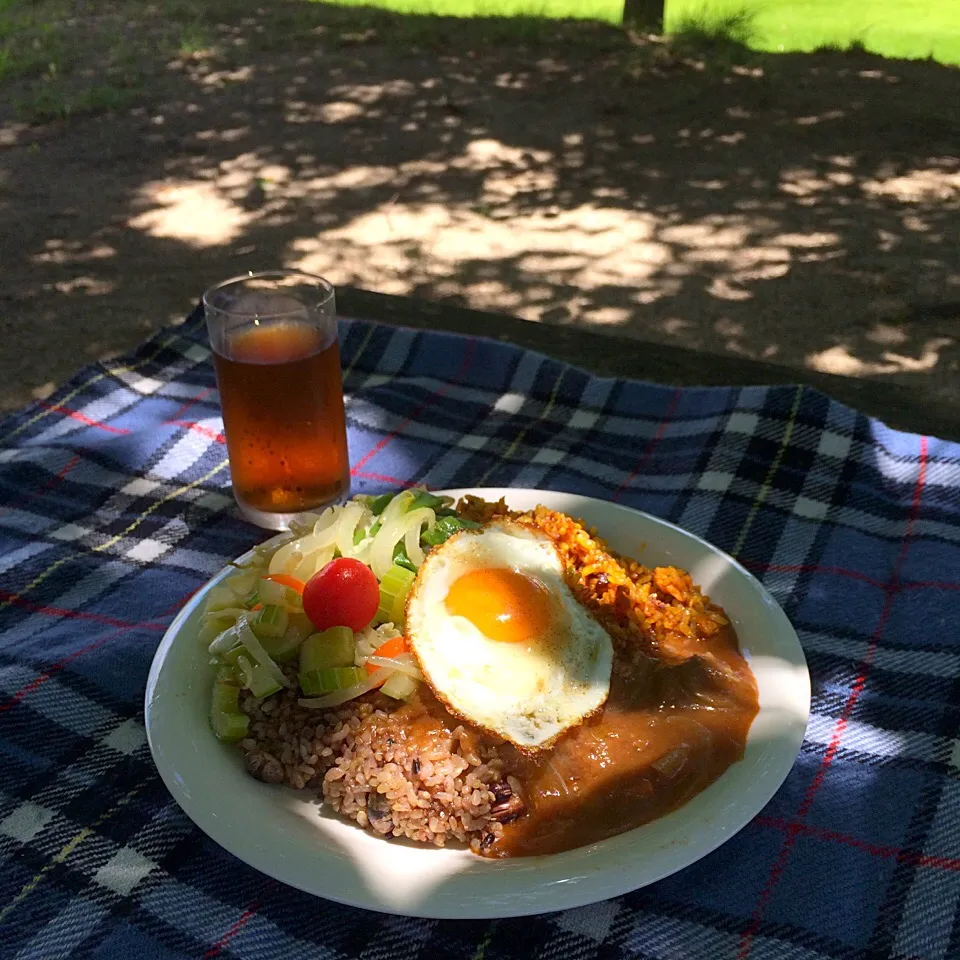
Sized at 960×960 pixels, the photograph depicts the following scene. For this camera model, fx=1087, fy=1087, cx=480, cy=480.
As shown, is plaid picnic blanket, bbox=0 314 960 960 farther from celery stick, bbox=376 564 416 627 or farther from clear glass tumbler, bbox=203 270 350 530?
celery stick, bbox=376 564 416 627

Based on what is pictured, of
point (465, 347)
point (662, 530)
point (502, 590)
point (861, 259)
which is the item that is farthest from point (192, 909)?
point (861, 259)

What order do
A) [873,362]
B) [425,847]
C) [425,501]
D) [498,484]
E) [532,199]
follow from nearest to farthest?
[425,847]
[425,501]
[498,484]
[873,362]
[532,199]

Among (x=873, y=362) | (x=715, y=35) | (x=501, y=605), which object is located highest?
(x=501, y=605)

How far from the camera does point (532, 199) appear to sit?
8023mm

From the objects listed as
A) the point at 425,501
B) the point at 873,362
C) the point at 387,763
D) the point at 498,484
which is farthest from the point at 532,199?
the point at 387,763

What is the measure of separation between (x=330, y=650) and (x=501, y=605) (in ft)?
1.19

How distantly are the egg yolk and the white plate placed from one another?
0.41 meters

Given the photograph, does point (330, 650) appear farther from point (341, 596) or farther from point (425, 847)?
point (425, 847)

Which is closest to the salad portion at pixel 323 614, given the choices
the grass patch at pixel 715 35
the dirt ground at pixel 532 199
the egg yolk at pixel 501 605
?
A: the egg yolk at pixel 501 605

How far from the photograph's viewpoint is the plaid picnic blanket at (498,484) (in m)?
1.74

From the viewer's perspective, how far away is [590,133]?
9.13 metres

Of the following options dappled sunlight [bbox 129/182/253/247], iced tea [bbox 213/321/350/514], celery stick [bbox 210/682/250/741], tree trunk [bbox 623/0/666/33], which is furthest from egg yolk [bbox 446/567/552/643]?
tree trunk [bbox 623/0/666/33]

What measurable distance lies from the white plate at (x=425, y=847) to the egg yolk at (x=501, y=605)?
0.41m

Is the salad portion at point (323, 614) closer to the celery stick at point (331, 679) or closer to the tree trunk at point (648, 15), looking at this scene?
the celery stick at point (331, 679)
